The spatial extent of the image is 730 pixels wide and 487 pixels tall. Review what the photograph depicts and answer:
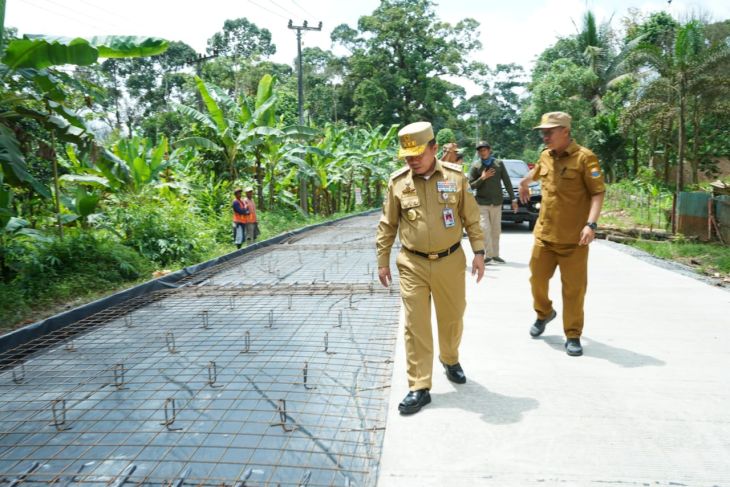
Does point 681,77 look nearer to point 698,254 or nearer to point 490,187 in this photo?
point 698,254

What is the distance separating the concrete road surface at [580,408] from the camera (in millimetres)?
2498

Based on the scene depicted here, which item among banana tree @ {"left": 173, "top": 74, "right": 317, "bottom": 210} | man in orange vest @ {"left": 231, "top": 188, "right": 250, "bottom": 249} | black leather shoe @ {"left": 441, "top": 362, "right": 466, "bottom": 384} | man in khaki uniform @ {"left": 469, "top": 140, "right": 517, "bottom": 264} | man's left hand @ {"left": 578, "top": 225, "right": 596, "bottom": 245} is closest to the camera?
black leather shoe @ {"left": 441, "top": 362, "right": 466, "bottom": 384}

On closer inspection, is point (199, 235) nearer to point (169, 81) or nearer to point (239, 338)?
point (239, 338)

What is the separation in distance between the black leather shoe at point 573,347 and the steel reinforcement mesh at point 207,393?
52.3 inches

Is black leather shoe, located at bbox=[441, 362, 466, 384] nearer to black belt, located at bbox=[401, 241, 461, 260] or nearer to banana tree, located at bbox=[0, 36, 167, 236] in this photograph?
black belt, located at bbox=[401, 241, 461, 260]

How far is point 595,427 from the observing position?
2.88 meters

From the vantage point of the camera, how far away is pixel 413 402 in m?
3.10

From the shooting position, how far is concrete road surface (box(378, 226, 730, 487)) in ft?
8.20

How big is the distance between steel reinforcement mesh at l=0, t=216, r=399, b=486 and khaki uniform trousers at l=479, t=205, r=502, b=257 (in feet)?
7.16

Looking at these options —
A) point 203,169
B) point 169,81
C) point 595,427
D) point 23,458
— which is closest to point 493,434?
point 595,427

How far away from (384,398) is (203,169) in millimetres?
12617

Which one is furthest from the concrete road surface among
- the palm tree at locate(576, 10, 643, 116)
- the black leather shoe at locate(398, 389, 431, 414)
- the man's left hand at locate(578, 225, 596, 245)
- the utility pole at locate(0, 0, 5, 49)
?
the palm tree at locate(576, 10, 643, 116)

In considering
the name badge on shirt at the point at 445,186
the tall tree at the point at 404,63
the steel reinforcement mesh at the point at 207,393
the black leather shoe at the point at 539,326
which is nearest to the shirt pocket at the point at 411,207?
the name badge on shirt at the point at 445,186

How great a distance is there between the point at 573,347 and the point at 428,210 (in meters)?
1.70
